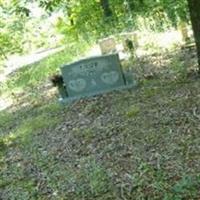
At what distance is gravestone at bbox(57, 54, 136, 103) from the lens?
35.1ft

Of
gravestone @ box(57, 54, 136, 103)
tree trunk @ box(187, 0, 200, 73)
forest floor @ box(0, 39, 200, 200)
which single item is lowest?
forest floor @ box(0, 39, 200, 200)

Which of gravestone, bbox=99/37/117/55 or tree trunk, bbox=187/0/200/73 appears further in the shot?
gravestone, bbox=99/37/117/55

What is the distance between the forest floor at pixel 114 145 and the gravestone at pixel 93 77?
0.36 meters

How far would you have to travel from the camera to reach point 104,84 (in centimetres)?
1084

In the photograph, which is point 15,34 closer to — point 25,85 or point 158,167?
point 25,85

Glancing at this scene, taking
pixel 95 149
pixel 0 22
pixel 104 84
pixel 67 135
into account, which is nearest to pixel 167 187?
pixel 95 149

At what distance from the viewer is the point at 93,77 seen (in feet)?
36.0

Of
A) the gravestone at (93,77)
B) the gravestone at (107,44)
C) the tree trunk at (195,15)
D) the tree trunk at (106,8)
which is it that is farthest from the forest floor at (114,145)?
the tree trunk at (106,8)

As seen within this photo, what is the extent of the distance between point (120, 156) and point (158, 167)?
840 mm

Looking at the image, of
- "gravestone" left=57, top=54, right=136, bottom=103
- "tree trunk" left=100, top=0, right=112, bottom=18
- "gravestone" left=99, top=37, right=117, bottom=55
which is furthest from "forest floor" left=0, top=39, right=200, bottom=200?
"tree trunk" left=100, top=0, right=112, bottom=18

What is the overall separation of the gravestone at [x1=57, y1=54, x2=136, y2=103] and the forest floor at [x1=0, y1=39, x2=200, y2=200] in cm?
36

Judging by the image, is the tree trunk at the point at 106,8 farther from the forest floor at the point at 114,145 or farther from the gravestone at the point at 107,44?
the forest floor at the point at 114,145

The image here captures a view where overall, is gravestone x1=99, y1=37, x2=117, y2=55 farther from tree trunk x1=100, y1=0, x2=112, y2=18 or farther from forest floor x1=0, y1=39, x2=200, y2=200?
tree trunk x1=100, y1=0, x2=112, y2=18

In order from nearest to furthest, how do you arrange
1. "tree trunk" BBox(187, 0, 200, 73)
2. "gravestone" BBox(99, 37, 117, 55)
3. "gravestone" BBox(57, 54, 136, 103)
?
"tree trunk" BBox(187, 0, 200, 73), "gravestone" BBox(57, 54, 136, 103), "gravestone" BBox(99, 37, 117, 55)
